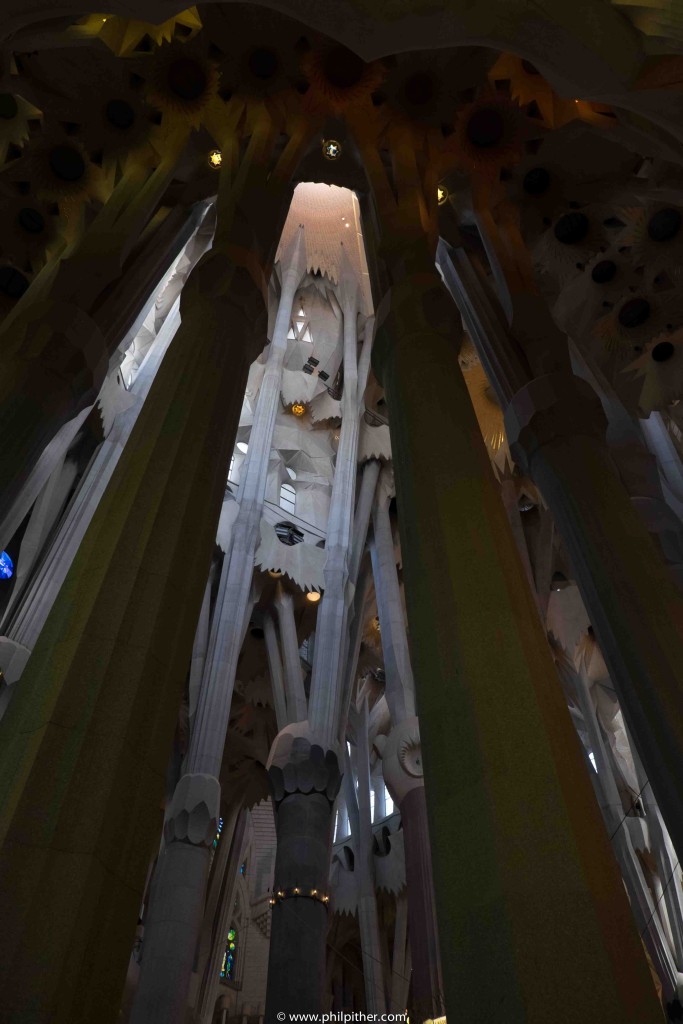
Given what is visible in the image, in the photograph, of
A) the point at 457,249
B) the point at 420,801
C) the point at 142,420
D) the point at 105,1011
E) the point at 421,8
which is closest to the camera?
the point at 105,1011

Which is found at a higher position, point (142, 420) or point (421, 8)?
point (421, 8)

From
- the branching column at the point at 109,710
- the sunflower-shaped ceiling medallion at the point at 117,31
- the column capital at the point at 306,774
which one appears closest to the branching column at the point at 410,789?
the column capital at the point at 306,774

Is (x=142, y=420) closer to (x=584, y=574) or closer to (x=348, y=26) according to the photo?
(x=348, y=26)

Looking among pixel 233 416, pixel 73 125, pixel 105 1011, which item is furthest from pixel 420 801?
pixel 73 125

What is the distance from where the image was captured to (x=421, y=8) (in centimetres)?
373

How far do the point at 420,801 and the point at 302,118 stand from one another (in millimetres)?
8416

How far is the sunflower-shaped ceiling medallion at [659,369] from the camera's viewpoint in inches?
384

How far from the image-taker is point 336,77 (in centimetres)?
813

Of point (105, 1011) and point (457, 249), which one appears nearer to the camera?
point (105, 1011)

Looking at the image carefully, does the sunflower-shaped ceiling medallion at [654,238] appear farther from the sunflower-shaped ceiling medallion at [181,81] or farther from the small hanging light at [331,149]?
the sunflower-shaped ceiling medallion at [181,81]

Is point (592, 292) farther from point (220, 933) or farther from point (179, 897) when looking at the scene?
point (220, 933)

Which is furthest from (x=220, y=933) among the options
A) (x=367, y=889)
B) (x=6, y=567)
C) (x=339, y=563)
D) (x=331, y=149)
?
(x=331, y=149)

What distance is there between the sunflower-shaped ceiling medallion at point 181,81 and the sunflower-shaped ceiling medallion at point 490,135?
2770mm

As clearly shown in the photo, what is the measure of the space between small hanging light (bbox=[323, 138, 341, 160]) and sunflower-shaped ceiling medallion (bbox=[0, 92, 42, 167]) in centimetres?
329
